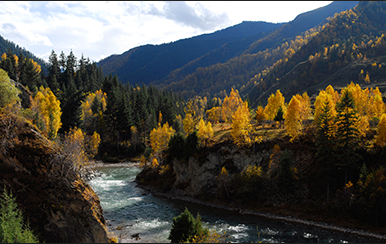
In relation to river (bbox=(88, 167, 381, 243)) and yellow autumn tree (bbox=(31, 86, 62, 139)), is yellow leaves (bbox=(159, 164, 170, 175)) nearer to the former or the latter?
river (bbox=(88, 167, 381, 243))

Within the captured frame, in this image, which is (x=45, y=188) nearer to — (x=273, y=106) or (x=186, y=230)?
(x=186, y=230)

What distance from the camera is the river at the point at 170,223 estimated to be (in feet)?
117

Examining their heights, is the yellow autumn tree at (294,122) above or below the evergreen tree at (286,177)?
above

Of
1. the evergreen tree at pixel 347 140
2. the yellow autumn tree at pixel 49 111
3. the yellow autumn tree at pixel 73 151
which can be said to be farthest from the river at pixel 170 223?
the yellow autumn tree at pixel 49 111

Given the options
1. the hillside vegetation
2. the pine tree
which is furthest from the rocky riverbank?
the pine tree

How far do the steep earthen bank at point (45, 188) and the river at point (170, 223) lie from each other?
1456 centimetres

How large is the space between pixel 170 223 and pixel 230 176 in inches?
739

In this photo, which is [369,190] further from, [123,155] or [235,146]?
[123,155]

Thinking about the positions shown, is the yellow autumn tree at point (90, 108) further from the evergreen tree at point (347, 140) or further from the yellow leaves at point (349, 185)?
the yellow leaves at point (349, 185)

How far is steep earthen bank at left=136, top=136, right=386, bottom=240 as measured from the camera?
4458 centimetres

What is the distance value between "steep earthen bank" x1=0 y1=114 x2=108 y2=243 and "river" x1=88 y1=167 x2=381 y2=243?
14.6 meters

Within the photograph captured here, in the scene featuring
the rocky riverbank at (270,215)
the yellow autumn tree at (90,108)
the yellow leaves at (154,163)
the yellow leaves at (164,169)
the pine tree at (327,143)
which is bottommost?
the rocky riverbank at (270,215)

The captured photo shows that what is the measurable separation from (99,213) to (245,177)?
3465cm

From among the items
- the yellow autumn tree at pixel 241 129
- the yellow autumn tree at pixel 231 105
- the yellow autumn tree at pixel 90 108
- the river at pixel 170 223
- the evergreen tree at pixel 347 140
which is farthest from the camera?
the yellow autumn tree at pixel 90 108
